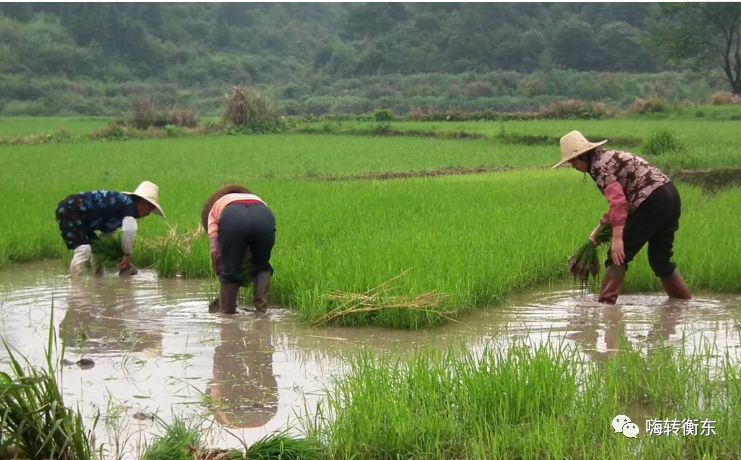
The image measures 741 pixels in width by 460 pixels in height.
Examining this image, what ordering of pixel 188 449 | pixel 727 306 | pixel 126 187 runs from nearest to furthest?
pixel 188 449 → pixel 727 306 → pixel 126 187

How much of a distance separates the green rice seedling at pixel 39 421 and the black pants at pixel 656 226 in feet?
12.0

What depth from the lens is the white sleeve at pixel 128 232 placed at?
6.95 m

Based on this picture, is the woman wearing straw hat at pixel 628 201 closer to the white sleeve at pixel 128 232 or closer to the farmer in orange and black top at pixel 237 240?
the farmer in orange and black top at pixel 237 240

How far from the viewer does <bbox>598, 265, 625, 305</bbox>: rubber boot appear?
593cm

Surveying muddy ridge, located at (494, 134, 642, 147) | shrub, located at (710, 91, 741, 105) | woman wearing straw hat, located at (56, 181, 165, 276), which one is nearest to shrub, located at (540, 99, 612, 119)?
shrub, located at (710, 91, 741, 105)

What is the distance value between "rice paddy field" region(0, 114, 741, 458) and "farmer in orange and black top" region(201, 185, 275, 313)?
0.99 ft

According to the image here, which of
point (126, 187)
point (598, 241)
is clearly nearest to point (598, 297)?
point (598, 241)

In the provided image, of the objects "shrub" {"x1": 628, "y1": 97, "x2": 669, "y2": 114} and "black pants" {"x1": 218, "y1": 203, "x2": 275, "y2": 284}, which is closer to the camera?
"black pants" {"x1": 218, "y1": 203, "x2": 275, "y2": 284}

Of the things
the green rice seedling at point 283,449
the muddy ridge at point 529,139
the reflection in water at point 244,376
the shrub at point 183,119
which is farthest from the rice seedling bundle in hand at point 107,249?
the shrub at point 183,119

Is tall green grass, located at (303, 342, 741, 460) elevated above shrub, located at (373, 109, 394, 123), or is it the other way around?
shrub, located at (373, 109, 394, 123)

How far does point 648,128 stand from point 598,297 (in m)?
16.4

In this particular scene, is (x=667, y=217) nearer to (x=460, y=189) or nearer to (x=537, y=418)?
(x=537, y=418)

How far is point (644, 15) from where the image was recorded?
52.8 metres

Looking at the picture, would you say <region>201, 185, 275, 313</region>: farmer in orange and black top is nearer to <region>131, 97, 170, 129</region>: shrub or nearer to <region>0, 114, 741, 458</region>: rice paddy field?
<region>0, 114, 741, 458</region>: rice paddy field
